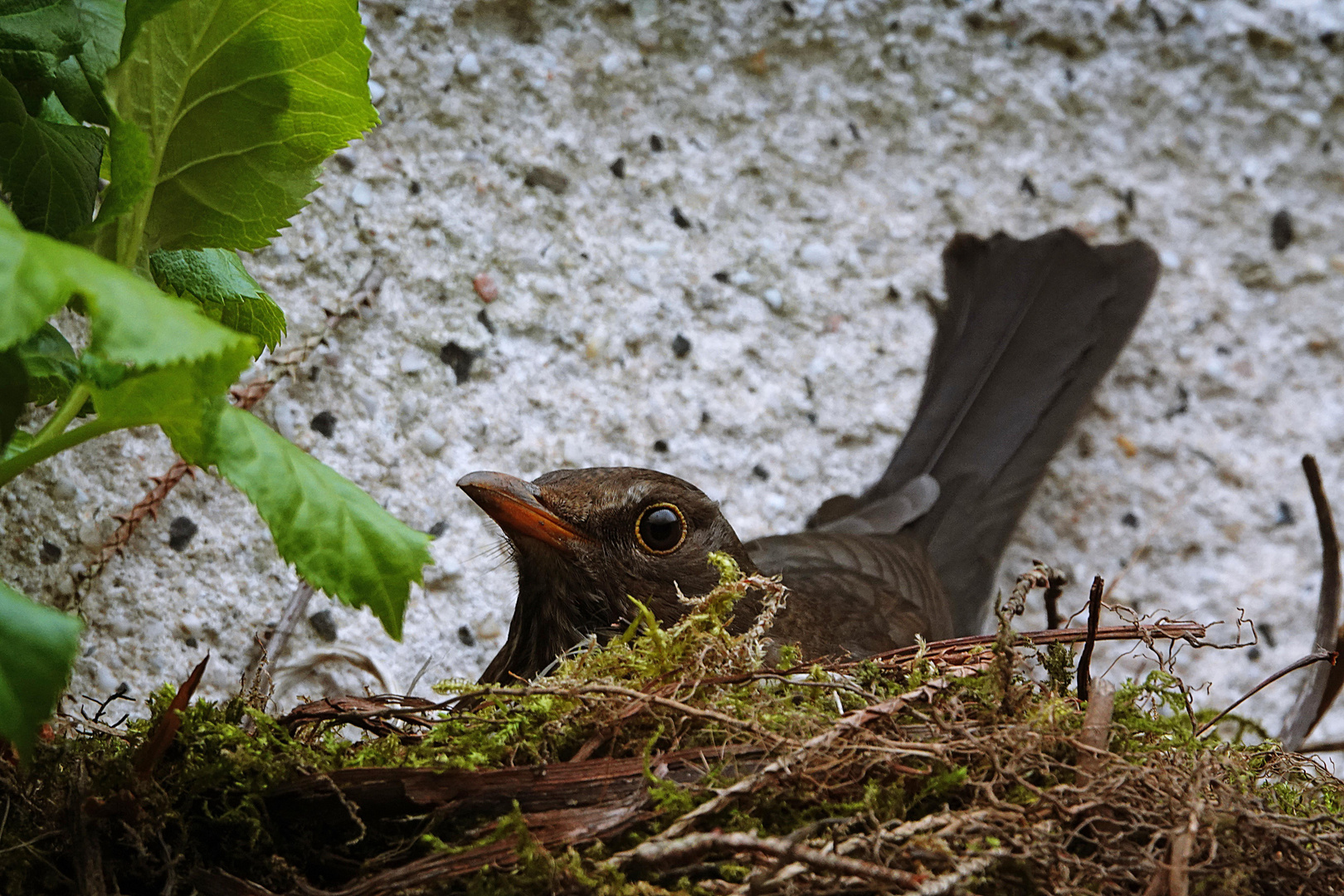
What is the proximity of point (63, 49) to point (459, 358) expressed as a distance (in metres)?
1.37

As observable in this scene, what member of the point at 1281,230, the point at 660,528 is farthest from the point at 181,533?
the point at 1281,230

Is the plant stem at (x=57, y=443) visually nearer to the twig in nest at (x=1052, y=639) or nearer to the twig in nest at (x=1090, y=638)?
the twig in nest at (x=1052, y=639)

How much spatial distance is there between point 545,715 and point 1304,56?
9.93ft

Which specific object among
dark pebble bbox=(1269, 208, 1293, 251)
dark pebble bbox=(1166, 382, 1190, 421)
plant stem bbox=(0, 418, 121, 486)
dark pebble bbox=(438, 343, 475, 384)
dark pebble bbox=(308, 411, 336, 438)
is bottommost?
plant stem bbox=(0, 418, 121, 486)

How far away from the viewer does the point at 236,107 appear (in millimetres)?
1243

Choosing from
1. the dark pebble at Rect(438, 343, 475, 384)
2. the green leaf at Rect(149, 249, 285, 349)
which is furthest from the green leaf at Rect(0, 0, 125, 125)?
the dark pebble at Rect(438, 343, 475, 384)

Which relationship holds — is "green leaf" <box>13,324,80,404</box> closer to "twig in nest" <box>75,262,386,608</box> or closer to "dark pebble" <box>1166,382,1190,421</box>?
"twig in nest" <box>75,262,386,608</box>

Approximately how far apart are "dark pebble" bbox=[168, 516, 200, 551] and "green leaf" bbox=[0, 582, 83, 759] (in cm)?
142

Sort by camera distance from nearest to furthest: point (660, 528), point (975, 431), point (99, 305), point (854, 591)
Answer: point (99, 305) < point (660, 528) < point (854, 591) < point (975, 431)

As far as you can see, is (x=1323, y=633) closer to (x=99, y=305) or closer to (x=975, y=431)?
(x=975, y=431)

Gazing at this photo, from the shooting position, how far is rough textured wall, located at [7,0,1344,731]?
7.79 ft

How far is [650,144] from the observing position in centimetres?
276

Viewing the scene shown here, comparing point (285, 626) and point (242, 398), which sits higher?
point (242, 398)

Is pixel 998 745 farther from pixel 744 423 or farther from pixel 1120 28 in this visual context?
pixel 1120 28
